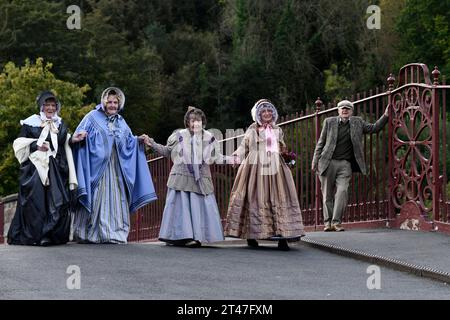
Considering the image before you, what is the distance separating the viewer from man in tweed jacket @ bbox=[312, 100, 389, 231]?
707 inches

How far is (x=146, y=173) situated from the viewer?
16719 millimetres

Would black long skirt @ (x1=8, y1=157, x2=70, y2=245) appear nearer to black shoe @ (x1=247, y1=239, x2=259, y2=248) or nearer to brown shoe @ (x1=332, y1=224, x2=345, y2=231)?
black shoe @ (x1=247, y1=239, x2=259, y2=248)

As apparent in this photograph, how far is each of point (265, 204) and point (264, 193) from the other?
0.14 metres

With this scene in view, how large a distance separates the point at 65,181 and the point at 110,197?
56cm

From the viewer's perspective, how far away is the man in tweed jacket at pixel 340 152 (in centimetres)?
1797

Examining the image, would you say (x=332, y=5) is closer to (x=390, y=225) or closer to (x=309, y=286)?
(x=390, y=225)

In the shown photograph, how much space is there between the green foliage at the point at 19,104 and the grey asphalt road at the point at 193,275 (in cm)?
4386

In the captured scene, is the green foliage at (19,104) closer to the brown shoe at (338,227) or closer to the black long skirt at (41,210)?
the brown shoe at (338,227)

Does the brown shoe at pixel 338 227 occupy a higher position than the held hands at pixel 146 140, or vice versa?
the held hands at pixel 146 140

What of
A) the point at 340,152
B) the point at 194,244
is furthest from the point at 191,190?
the point at 340,152

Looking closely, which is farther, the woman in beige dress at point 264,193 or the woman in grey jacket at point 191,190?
the woman in grey jacket at point 191,190

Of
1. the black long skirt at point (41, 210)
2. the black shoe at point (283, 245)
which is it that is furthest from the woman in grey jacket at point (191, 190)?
the black long skirt at point (41, 210)
